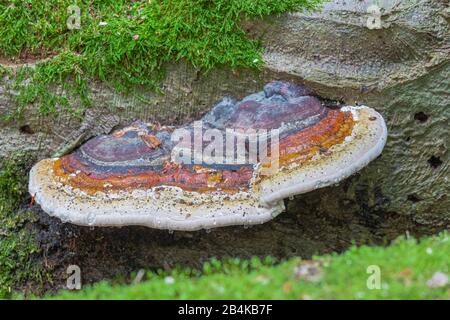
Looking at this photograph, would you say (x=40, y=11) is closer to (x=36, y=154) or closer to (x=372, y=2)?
(x=36, y=154)

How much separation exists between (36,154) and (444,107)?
323 cm

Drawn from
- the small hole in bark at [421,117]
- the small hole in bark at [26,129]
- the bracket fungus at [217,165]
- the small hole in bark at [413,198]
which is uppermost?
the small hole in bark at [421,117]

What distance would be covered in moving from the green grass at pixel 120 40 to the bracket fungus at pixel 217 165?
44cm

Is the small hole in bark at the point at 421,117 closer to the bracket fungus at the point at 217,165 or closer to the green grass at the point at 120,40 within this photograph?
the bracket fungus at the point at 217,165

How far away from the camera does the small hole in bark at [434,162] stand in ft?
16.3

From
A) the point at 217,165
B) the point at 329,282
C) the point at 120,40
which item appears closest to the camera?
the point at 329,282

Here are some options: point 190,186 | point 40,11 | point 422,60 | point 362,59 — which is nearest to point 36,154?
point 40,11

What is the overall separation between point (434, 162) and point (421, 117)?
38 cm

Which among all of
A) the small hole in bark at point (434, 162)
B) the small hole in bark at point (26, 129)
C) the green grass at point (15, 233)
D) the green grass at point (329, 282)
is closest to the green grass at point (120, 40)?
the small hole in bark at point (26, 129)

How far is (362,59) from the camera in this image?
4852 mm

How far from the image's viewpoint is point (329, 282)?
11.5 ft

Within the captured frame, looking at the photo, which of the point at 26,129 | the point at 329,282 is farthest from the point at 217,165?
the point at 26,129

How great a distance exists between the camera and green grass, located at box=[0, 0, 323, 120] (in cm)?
469

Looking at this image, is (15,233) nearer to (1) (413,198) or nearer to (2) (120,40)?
(2) (120,40)
